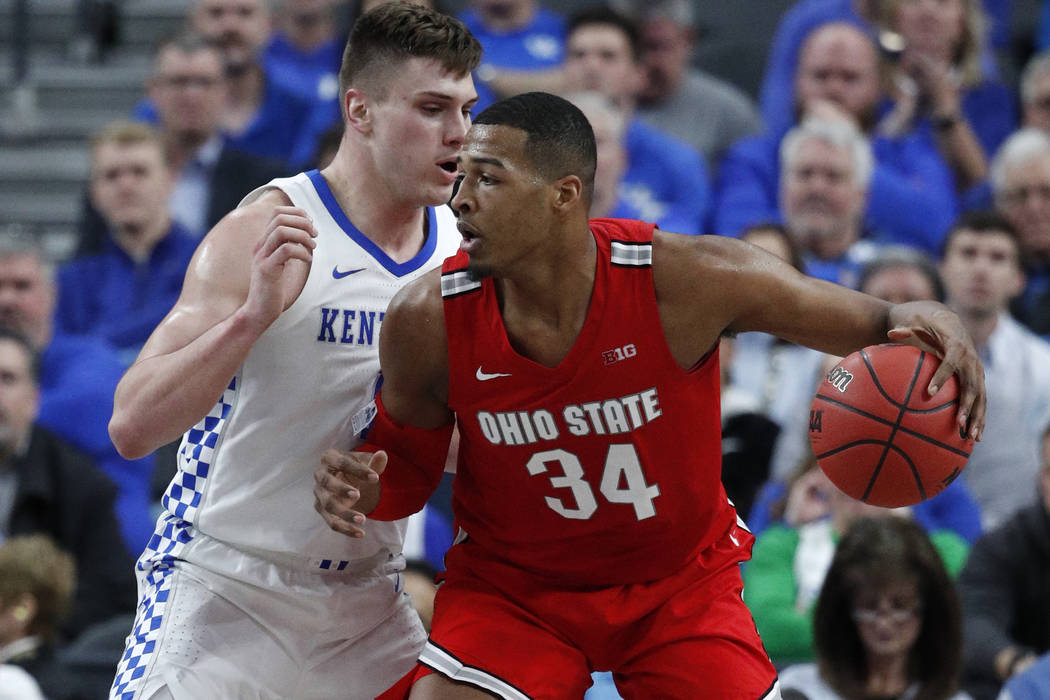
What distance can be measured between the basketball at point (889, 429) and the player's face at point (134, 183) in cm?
498

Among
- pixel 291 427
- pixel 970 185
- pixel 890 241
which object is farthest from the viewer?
pixel 970 185

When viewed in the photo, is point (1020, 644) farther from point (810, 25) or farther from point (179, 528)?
point (810, 25)

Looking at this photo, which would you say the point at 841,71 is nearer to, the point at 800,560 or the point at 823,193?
the point at 823,193

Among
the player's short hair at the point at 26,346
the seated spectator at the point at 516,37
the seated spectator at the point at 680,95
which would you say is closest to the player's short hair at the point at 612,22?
the seated spectator at the point at 680,95

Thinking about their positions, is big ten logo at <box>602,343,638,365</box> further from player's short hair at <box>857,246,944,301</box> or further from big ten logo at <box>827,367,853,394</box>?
player's short hair at <box>857,246,944,301</box>

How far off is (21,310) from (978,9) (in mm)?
5725

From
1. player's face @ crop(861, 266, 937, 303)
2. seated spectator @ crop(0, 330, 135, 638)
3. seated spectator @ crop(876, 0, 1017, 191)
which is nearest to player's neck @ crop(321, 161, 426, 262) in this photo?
seated spectator @ crop(0, 330, 135, 638)

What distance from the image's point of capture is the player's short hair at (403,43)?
4047mm

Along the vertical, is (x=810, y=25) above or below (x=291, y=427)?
above

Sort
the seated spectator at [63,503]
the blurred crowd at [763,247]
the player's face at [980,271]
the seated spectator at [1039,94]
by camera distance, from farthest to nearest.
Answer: the seated spectator at [1039,94], the player's face at [980,271], the seated spectator at [63,503], the blurred crowd at [763,247]

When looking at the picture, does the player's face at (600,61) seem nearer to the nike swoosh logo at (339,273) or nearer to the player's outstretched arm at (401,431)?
the nike swoosh logo at (339,273)

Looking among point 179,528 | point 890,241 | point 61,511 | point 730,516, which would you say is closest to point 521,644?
point 730,516

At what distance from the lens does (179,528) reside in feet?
13.3

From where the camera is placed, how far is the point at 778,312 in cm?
365
